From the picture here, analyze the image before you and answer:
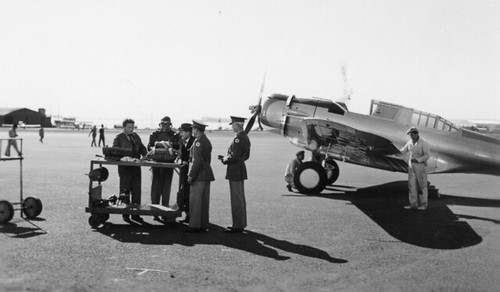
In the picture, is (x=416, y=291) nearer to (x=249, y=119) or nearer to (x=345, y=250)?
(x=345, y=250)

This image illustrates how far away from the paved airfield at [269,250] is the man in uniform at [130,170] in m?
0.51

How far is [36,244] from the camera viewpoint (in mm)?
6324

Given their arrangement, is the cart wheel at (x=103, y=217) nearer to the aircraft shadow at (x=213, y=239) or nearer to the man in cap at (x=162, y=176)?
the aircraft shadow at (x=213, y=239)

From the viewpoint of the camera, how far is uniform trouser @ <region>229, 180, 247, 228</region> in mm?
7418

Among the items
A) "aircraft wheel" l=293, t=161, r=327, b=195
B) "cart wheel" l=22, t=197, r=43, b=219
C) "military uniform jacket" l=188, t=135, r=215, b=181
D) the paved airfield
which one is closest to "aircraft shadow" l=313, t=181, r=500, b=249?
the paved airfield

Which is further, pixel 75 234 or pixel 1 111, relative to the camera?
pixel 1 111

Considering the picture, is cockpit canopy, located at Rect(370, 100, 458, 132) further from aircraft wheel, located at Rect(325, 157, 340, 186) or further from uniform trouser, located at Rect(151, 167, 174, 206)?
uniform trouser, located at Rect(151, 167, 174, 206)

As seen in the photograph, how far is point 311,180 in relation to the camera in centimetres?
1229

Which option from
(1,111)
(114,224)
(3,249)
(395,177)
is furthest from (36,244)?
(1,111)

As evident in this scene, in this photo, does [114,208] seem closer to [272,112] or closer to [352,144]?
[352,144]

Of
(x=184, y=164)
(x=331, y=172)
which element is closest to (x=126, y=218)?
(x=184, y=164)

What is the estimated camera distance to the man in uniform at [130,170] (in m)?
8.30

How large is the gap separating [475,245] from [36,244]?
6.13 metres

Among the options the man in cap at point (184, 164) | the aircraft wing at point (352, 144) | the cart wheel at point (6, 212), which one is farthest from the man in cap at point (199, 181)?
the aircraft wing at point (352, 144)
